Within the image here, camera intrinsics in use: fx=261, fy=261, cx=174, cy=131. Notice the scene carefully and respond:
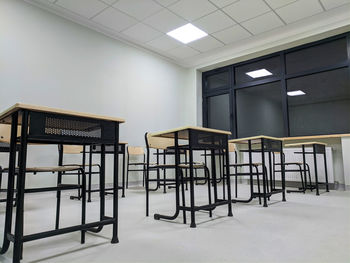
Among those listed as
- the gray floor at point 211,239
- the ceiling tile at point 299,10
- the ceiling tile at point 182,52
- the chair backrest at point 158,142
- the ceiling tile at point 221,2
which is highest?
the ceiling tile at point 221,2

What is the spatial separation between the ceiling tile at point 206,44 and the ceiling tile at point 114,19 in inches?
56.4

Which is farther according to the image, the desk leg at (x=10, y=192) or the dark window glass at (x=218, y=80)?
the dark window glass at (x=218, y=80)

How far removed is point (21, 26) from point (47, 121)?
332cm

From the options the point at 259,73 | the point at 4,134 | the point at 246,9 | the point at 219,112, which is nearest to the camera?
the point at 4,134

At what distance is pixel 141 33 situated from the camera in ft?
16.5

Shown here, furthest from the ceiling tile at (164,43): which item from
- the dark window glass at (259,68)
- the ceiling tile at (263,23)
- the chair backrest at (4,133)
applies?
the chair backrest at (4,133)

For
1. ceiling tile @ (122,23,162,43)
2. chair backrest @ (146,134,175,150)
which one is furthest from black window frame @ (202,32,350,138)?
chair backrest @ (146,134,175,150)

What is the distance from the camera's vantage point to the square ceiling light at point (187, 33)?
4.93 metres

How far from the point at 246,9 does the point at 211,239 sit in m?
3.98

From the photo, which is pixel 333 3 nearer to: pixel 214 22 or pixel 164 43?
pixel 214 22

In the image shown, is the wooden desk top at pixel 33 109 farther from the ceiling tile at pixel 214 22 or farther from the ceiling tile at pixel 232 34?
the ceiling tile at pixel 232 34

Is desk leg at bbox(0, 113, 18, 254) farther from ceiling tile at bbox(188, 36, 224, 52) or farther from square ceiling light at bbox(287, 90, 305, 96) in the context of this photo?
square ceiling light at bbox(287, 90, 305, 96)

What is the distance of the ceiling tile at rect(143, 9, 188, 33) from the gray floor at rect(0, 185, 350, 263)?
11.2ft

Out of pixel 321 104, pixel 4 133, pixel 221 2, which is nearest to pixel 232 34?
pixel 221 2
